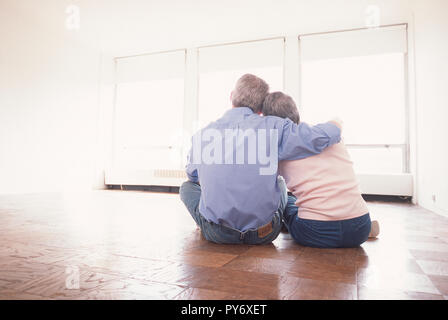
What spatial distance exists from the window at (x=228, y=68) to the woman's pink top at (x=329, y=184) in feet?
14.1

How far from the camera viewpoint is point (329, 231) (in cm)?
147

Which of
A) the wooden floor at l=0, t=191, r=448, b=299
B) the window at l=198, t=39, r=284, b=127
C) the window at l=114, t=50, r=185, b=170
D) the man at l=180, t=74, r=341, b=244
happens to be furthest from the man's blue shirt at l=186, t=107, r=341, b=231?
the window at l=114, t=50, r=185, b=170

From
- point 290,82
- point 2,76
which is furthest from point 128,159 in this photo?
point 290,82

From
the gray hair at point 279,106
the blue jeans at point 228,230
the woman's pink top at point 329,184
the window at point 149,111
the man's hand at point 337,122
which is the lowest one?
the blue jeans at point 228,230

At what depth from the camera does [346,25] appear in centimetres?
499

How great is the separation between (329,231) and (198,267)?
654 millimetres

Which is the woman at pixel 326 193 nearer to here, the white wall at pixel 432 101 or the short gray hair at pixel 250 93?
the short gray hair at pixel 250 93

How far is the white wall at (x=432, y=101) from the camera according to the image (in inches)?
120

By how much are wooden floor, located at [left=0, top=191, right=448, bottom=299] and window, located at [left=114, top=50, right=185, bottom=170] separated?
427cm

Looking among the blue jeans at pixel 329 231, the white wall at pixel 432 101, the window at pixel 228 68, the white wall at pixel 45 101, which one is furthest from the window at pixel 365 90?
the white wall at pixel 45 101

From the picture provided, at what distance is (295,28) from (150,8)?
236 cm

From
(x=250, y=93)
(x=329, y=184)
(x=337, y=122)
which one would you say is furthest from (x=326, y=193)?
(x=250, y=93)

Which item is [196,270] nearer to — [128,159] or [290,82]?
[290,82]

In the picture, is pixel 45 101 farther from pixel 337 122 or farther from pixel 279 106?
pixel 337 122
